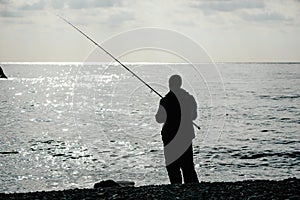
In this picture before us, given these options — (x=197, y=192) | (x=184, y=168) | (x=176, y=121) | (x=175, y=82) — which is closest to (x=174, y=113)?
(x=176, y=121)

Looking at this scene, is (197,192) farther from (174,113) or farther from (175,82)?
(175,82)

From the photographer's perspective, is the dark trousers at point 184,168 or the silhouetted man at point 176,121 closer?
the silhouetted man at point 176,121

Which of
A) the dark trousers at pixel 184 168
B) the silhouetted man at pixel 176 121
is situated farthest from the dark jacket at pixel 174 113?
the dark trousers at pixel 184 168

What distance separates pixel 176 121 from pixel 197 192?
197cm

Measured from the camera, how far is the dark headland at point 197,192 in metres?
8.68

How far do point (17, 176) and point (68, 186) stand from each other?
3428 mm

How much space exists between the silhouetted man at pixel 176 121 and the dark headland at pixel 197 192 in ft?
3.23

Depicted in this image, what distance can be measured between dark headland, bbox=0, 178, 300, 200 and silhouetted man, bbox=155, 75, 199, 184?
984 mm

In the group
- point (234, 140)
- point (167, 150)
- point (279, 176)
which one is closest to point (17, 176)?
point (279, 176)

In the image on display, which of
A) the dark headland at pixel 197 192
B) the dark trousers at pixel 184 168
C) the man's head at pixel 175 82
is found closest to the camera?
the dark headland at pixel 197 192

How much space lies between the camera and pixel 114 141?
34094 mm

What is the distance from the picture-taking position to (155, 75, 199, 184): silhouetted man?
10.4 meters

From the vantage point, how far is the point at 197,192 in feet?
29.5

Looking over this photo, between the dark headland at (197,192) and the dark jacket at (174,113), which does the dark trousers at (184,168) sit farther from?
the dark headland at (197,192)
